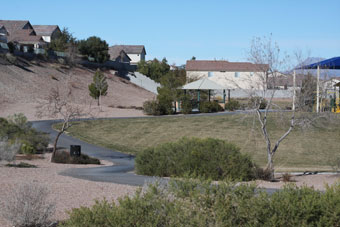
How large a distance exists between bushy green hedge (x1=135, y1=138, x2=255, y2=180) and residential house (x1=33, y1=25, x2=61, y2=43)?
8346cm

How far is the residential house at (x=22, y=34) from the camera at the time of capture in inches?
3359

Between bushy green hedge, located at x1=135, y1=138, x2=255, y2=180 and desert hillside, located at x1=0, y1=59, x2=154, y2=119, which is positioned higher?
desert hillside, located at x1=0, y1=59, x2=154, y2=119

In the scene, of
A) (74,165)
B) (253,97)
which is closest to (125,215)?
(253,97)

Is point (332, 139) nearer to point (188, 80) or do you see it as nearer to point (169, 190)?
point (169, 190)

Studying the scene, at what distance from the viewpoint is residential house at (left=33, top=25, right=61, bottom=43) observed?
9812 centimetres

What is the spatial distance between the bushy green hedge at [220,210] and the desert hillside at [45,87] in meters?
43.1

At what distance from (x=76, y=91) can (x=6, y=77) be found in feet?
33.0

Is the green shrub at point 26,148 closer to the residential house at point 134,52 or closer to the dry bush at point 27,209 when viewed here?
the dry bush at point 27,209

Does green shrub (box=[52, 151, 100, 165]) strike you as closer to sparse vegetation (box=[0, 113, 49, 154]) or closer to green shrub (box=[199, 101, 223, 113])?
sparse vegetation (box=[0, 113, 49, 154])

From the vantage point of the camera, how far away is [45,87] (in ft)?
213

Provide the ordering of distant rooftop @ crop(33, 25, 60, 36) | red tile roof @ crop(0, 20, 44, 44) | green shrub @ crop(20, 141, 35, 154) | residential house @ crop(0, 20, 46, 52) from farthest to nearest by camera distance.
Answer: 1. distant rooftop @ crop(33, 25, 60, 36)
2. red tile roof @ crop(0, 20, 44, 44)
3. residential house @ crop(0, 20, 46, 52)
4. green shrub @ crop(20, 141, 35, 154)

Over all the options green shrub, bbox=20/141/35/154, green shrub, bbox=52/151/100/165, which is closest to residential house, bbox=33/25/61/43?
green shrub, bbox=20/141/35/154

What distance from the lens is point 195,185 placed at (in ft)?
23.1

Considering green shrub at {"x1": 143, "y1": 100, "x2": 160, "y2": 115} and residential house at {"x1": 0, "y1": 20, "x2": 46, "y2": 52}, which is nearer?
green shrub at {"x1": 143, "y1": 100, "x2": 160, "y2": 115}
